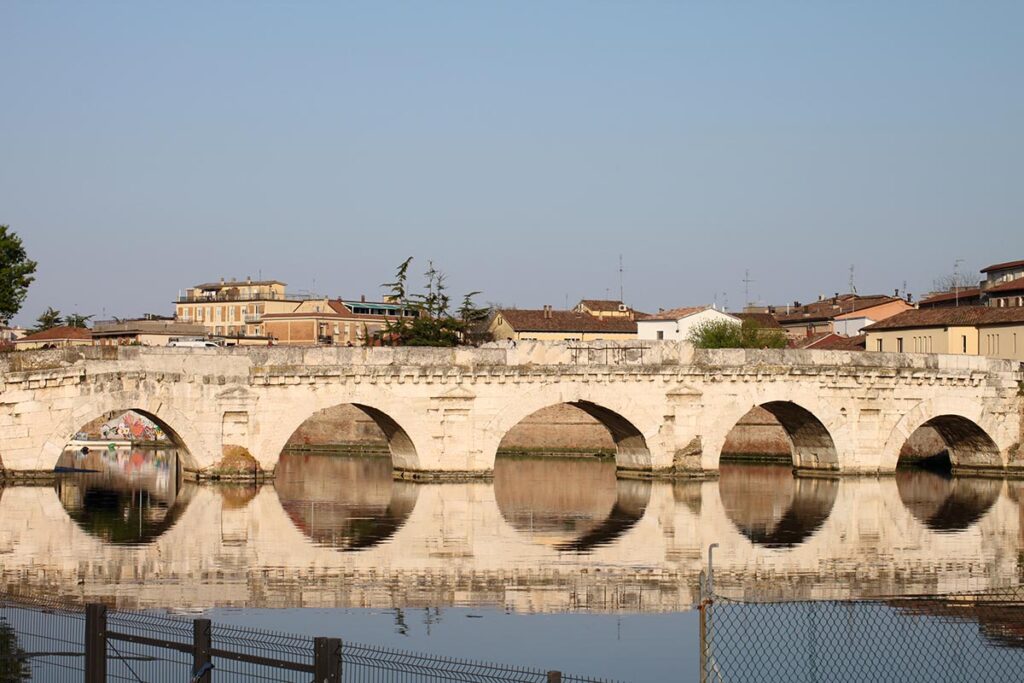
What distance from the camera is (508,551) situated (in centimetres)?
2991

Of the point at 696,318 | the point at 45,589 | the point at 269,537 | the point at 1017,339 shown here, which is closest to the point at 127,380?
the point at 269,537

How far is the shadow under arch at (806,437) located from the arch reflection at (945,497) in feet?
7.99

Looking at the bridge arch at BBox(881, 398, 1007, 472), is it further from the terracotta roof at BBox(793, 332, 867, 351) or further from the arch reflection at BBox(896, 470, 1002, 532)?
the terracotta roof at BBox(793, 332, 867, 351)

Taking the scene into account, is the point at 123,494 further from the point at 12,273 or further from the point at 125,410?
the point at 12,273

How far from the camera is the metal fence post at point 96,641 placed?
13320 millimetres

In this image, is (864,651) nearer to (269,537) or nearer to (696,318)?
(269,537)

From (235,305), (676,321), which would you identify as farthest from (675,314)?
(235,305)

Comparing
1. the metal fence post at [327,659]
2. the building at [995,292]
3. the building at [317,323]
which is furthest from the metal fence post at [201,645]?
the building at [317,323]

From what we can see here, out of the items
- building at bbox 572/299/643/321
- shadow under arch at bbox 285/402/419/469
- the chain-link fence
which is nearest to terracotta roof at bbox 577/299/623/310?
building at bbox 572/299/643/321

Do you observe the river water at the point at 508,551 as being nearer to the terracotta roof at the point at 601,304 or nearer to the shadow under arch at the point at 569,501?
the shadow under arch at the point at 569,501

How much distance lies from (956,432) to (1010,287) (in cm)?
1959

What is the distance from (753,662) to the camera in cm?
1803

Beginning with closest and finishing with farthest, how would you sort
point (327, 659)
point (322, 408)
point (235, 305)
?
point (327, 659), point (322, 408), point (235, 305)

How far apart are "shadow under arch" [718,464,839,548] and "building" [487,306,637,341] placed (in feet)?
116
